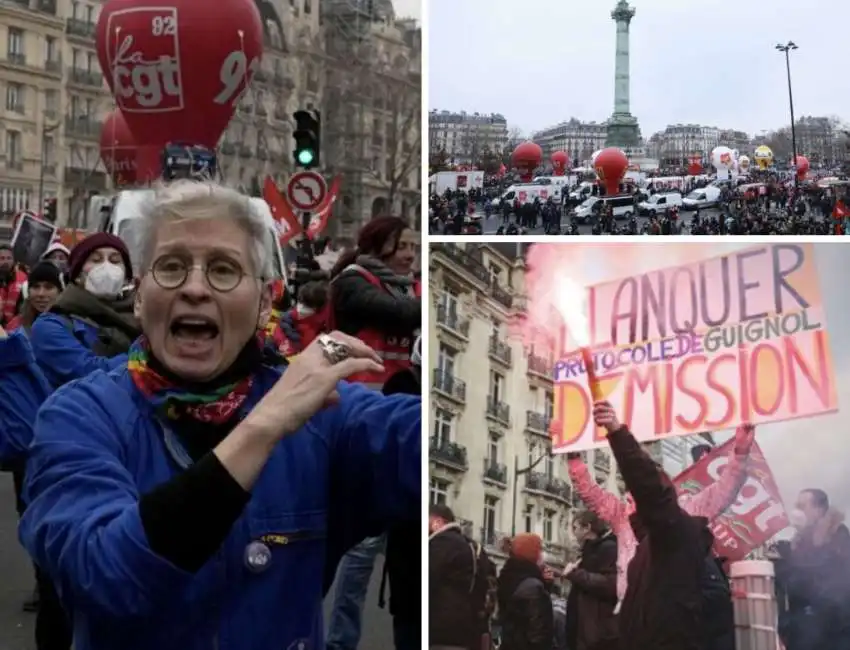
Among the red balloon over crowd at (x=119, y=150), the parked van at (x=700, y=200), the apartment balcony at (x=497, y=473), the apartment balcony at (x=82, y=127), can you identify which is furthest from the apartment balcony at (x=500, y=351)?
the apartment balcony at (x=82, y=127)

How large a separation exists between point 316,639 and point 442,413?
0.66 metres

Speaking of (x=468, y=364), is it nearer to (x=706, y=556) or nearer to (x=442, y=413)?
(x=442, y=413)

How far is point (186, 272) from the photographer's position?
197 cm

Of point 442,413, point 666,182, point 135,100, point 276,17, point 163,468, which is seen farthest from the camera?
point 276,17

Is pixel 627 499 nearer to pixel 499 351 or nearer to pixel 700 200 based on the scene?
pixel 499 351

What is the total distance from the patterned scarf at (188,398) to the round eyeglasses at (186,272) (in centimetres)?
14

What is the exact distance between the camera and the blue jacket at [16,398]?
12.3 ft

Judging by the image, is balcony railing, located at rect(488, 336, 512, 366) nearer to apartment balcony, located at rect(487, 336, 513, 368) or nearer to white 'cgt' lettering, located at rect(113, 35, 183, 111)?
apartment balcony, located at rect(487, 336, 513, 368)

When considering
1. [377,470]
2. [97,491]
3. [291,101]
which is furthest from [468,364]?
[291,101]

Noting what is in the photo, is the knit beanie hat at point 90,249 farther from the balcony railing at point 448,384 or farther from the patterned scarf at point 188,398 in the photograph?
the patterned scarf at point 188,398

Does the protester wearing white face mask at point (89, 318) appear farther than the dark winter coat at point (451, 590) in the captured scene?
Yes

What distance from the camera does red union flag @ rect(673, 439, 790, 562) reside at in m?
2.67

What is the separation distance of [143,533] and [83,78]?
54.6 meters

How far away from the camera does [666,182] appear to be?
3.00 metres
